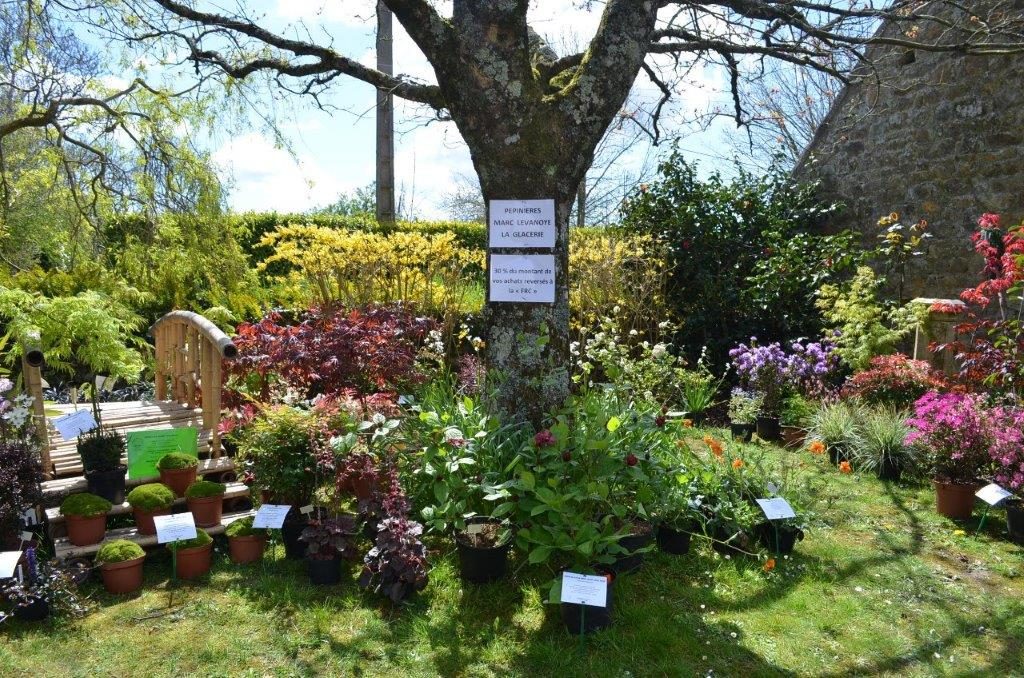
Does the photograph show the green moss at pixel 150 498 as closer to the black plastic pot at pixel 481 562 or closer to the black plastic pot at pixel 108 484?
the black plastic pot at pixel 108 484

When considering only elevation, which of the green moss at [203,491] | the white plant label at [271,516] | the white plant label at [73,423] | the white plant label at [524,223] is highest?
the white plant label at [524,223]

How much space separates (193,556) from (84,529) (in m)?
0.57

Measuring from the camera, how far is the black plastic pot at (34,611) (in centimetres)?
317

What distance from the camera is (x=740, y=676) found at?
2857mm

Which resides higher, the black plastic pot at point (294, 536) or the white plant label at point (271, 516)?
the white plant label at point (271, 516)

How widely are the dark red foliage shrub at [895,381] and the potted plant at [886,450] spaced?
2.18 feet

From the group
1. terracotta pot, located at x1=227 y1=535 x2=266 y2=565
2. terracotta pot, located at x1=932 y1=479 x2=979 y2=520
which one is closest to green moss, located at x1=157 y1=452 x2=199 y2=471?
terracotta pot, located at x1=227 y1=535 x2=266 y2=565

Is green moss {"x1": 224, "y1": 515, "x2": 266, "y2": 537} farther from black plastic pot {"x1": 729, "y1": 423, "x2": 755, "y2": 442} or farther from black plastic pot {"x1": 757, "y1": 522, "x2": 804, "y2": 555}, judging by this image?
black plastic pot {"x1": 729, "y1": 423, "x2": 755, "y2": 442}

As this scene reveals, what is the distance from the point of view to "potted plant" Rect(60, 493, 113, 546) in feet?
11.9

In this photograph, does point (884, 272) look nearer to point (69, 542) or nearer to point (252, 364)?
point (252, 364)

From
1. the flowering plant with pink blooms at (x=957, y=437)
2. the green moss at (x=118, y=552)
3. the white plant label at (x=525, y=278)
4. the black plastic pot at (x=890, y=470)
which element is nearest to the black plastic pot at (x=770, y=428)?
the black plastic pot at (x=890, y=470)

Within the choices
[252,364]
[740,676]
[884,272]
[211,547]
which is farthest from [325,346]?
[884,272]

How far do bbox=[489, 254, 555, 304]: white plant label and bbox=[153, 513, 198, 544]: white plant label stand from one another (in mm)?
1980

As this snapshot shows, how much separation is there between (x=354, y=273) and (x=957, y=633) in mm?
6180
